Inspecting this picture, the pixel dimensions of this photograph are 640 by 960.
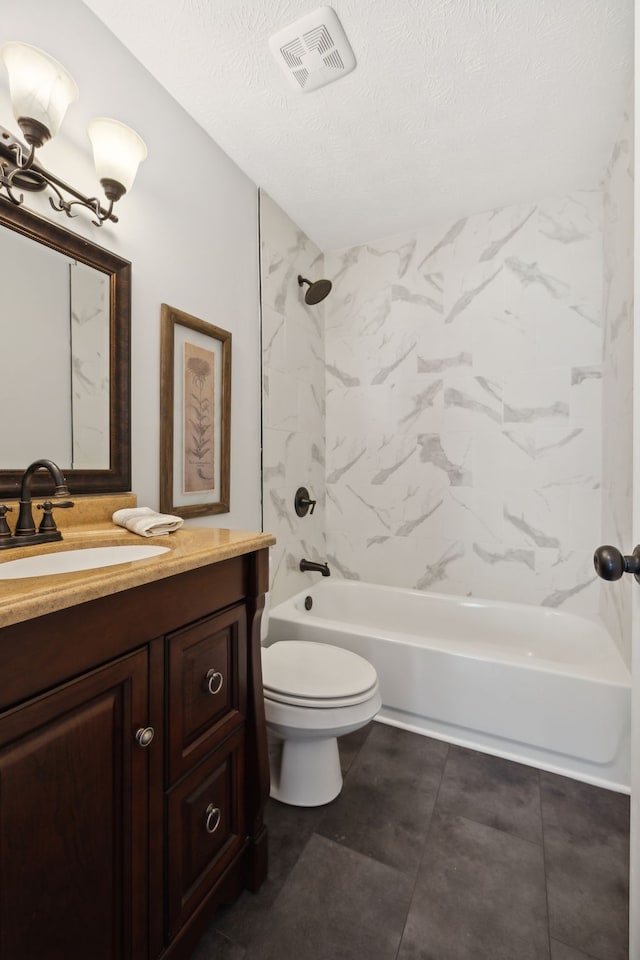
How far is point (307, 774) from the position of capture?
1412 mm

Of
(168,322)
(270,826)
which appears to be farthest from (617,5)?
(270,826)

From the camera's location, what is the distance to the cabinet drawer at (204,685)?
844 mm

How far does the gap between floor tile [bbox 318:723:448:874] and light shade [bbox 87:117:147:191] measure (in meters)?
2.05

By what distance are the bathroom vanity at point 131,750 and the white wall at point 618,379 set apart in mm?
1472

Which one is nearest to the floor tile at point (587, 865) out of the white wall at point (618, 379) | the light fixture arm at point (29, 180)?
the white wall at point (618, 379)

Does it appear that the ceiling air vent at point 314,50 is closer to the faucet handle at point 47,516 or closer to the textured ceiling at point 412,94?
the textured ceiling at point 412,94

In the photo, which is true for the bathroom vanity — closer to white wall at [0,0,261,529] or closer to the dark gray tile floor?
the dark gray tile floor

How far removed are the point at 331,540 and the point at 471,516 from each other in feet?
2.91

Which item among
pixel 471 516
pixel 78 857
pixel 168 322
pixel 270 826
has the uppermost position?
pixel 168 322

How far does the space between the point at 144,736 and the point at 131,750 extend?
3cm

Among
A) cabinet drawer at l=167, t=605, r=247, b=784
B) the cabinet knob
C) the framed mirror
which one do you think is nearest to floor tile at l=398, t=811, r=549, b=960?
cabinet drawer at l=167, t=605, r=247, b=784

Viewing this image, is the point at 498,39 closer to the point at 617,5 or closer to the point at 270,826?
the point at 617,5

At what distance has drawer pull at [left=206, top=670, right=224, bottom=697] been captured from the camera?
94 centimetres

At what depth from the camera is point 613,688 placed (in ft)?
4.82
